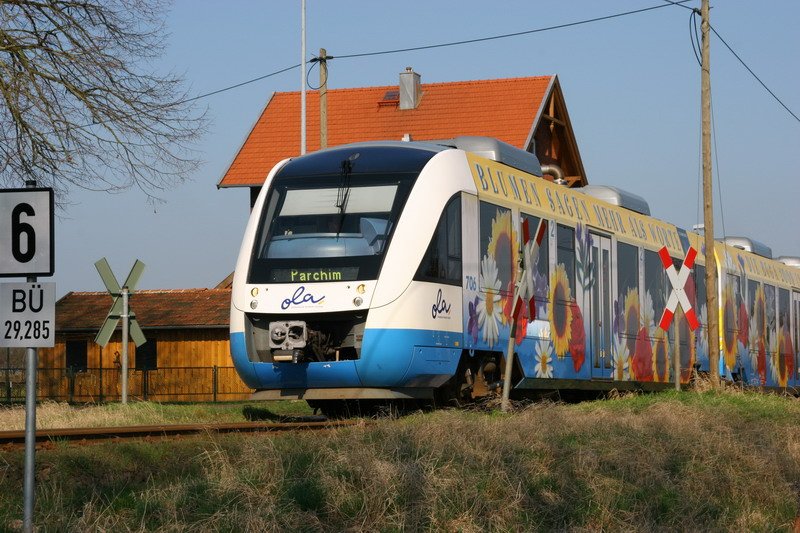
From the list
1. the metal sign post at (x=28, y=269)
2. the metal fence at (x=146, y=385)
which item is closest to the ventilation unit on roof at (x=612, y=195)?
the metal sign post at (x=28, y=269)

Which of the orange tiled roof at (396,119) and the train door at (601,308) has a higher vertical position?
the orange tiled roof at (396,119)

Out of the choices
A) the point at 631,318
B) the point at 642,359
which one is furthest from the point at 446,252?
the point at 642,359

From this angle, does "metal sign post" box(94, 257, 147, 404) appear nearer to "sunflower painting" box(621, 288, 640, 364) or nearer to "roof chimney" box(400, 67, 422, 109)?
"sunflower painting" box(621, 288, 640, 364)

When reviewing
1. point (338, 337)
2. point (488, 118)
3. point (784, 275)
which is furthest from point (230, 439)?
point (488, 118)

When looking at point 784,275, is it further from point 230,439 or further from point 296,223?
point 230,439

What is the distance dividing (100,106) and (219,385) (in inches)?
709

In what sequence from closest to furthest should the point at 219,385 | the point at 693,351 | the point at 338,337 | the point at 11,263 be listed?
the point at 11,263
the point at 338,337
the point at 693,351
the point at 219,385

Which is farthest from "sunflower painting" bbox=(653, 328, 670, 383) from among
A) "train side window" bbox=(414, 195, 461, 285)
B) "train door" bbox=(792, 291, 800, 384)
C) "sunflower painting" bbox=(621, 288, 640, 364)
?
"train door" bbox=(792, 291, 800, 384)

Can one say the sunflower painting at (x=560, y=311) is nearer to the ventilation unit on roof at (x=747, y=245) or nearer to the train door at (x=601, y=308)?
the train door at (x=601, y=308)

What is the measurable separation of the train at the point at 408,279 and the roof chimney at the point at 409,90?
30244 millimetres

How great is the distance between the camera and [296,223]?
15.6 metres

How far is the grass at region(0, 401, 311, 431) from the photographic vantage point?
17.8 metres

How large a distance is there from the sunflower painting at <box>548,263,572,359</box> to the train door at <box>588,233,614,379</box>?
102 cm

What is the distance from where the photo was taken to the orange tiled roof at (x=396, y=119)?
47812 millimetres
